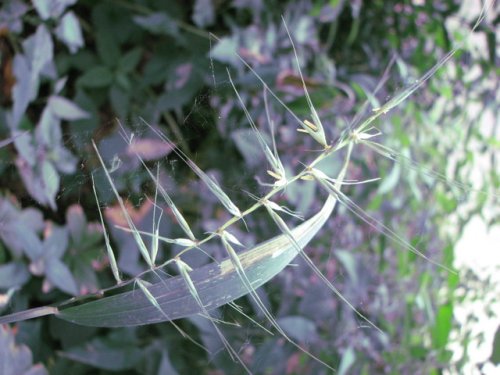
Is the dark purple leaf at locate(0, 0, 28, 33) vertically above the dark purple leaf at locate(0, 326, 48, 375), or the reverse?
the dark purple leaf at locate(0, 0, 28, 33)

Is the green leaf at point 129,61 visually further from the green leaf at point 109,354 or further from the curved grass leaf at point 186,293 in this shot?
the curved grass leaf at point 186,293

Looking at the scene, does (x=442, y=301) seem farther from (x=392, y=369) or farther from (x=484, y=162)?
(x=484, y=162)

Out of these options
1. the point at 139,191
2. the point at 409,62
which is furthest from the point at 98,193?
the point at 409,62

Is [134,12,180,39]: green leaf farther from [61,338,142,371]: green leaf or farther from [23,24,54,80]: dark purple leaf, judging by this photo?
[61,338,142,371]: green leaf

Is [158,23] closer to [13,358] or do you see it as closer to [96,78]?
[96,78]

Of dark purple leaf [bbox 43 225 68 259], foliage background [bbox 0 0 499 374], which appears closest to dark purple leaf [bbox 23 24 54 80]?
foliage background [bbox 0 0 499 374]

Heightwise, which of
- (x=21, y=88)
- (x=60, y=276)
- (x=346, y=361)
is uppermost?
(x=21, y=88)

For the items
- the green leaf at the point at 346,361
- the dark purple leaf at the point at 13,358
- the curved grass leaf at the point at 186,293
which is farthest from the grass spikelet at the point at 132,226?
the green leaf at the point at 346,361

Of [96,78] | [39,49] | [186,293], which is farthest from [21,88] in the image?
[186,293]
